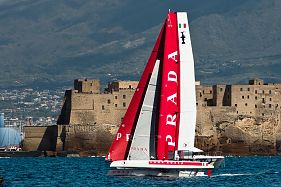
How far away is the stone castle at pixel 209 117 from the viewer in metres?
116

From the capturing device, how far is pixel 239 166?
90.2m

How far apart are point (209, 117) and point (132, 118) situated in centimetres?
5298

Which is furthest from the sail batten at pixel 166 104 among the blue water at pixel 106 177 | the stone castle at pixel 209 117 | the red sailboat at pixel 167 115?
the stone castle at pixel 209 117

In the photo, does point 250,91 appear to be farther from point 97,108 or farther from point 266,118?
point 97,108

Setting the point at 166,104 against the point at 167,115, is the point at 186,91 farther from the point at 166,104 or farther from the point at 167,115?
the point at 167,115

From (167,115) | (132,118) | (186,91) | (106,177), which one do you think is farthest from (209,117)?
(167,115)

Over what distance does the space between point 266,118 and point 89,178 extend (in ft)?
170

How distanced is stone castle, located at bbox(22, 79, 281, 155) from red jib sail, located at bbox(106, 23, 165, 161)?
4891 centimetres

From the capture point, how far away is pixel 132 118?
6625cm

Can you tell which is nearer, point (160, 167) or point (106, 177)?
point (160, 167)

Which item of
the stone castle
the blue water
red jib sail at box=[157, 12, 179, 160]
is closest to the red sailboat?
red jib sail at box=[157, 12, 179, 160]

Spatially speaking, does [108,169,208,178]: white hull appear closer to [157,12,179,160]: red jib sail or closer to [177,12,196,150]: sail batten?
[157,12,179,160]: red jib sail

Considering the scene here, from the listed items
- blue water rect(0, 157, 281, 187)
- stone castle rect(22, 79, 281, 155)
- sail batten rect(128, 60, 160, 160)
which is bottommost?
blue water rect(0, 157, 281, 187)

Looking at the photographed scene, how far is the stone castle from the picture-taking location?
379 ft
